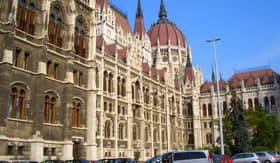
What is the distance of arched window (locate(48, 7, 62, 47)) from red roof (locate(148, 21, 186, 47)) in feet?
237

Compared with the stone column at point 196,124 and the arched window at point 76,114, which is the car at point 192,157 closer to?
the arched window at point 76,114

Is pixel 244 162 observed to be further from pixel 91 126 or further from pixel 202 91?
pixel 202 91

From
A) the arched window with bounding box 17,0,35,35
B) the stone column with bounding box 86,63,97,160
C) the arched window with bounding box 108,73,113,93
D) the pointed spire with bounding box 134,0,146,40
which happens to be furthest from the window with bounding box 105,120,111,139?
the pointed spire with bounding box 134,0,146,40

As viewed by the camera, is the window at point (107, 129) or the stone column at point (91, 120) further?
the window at point (107, 129)

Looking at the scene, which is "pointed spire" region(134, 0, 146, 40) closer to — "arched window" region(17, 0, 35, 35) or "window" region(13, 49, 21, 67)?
"arched window" region(17, 0, 35, 35)

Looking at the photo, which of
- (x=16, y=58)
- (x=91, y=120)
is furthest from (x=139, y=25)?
(x=16, y=58)

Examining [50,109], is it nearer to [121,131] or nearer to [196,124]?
[121,131]

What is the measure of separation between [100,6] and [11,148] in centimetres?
4672

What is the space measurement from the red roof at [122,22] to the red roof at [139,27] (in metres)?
4.94

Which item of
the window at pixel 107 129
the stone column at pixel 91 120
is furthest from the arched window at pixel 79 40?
the window at pixel 107 129

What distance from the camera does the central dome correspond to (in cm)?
10299

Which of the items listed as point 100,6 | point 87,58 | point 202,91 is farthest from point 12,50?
point 202,91

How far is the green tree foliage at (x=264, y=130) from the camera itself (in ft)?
169

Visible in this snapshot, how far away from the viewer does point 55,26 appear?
102 feet
